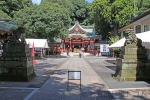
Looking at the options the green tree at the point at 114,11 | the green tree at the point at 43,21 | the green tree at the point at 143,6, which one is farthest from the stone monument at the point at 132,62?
the green tree at the point at 143,6

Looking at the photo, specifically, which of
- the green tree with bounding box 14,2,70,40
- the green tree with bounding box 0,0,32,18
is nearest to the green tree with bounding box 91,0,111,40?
the green tree with bounding box 14,2,70,40

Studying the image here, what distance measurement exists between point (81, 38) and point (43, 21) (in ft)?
87.2

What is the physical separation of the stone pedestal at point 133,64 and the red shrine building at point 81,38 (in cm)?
4825

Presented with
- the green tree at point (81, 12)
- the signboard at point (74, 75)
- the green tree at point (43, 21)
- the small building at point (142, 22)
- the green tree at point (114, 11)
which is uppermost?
the green tree at point (81, 12)

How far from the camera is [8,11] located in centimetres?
4409

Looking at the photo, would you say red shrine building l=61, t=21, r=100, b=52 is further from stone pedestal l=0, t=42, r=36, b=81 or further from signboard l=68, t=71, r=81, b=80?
signboard l=68, t=71, r=81, b=80

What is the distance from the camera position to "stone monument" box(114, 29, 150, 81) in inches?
484

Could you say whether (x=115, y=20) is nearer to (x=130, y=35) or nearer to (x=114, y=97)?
(x=130, y=35)

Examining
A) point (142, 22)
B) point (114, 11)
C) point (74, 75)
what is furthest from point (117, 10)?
point (74, 75)

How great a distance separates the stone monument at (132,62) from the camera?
12.3 metres

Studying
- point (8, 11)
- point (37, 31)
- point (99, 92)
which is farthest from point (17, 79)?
point (8, 11)

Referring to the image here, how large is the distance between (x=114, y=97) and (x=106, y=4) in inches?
1531

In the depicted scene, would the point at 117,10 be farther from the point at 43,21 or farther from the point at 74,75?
the point at 74,75

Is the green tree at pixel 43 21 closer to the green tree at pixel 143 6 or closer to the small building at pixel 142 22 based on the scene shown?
the small building at pixel 142 22
